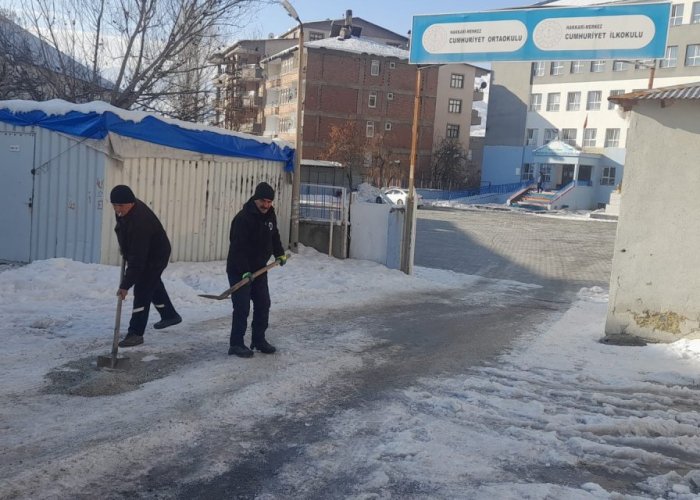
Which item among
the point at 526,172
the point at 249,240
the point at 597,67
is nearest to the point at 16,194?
the point at 249,240

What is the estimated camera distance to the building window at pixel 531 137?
59.9 meters

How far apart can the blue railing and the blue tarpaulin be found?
1634 inches

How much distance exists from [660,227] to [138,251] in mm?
6061

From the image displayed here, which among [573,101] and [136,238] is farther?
[573,101]

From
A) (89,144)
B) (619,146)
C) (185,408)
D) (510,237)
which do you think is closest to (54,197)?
(89,144)

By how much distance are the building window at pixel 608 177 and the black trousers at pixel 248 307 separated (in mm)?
51665

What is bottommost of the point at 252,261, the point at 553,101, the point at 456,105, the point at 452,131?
the point at 252,261

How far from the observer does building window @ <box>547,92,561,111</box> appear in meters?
58.0

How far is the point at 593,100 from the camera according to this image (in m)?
55.4

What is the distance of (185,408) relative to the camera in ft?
16.1

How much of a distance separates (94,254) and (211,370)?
5.60m

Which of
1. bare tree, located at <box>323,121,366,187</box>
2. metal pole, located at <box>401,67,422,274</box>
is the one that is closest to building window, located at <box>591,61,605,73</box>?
bare tree, located at <box>323,121,366,187</box>

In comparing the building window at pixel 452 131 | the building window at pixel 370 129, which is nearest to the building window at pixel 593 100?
the building window at pixel 452 131

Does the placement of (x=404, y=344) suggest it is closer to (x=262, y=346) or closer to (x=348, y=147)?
(x=262, y=346)
